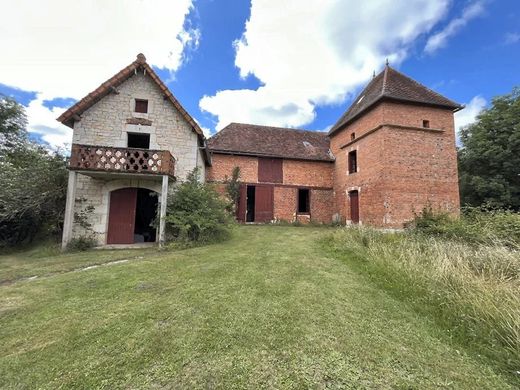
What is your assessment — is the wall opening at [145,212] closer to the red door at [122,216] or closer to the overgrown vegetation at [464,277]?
the red door at [122,216]

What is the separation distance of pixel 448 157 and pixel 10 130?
2540 cm

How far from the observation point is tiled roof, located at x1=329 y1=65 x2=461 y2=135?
39.1 feet

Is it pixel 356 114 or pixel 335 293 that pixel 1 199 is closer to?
pixel 335 293

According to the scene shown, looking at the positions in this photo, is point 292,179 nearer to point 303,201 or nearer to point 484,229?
point 303,201

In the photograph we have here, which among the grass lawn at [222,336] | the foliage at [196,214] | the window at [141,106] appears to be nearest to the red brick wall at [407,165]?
the foliage at [196,214]

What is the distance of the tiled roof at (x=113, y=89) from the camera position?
9422mm

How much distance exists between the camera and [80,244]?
29.0 ft

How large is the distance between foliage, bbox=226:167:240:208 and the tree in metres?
16.0

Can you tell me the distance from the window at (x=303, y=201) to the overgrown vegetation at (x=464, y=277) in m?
7.57

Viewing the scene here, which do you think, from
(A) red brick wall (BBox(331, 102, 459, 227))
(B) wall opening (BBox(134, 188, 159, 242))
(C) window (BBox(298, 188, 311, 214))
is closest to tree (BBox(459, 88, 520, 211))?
(A) red brick wall (BBox(331, 102, 459, 227))

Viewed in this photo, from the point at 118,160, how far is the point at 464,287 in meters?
10.0

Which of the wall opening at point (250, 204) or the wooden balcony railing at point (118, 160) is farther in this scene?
the wall opening at point (250, 204)

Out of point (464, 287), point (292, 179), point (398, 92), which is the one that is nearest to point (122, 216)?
point (292, 179)

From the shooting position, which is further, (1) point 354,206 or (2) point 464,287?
(1) point 354,206
